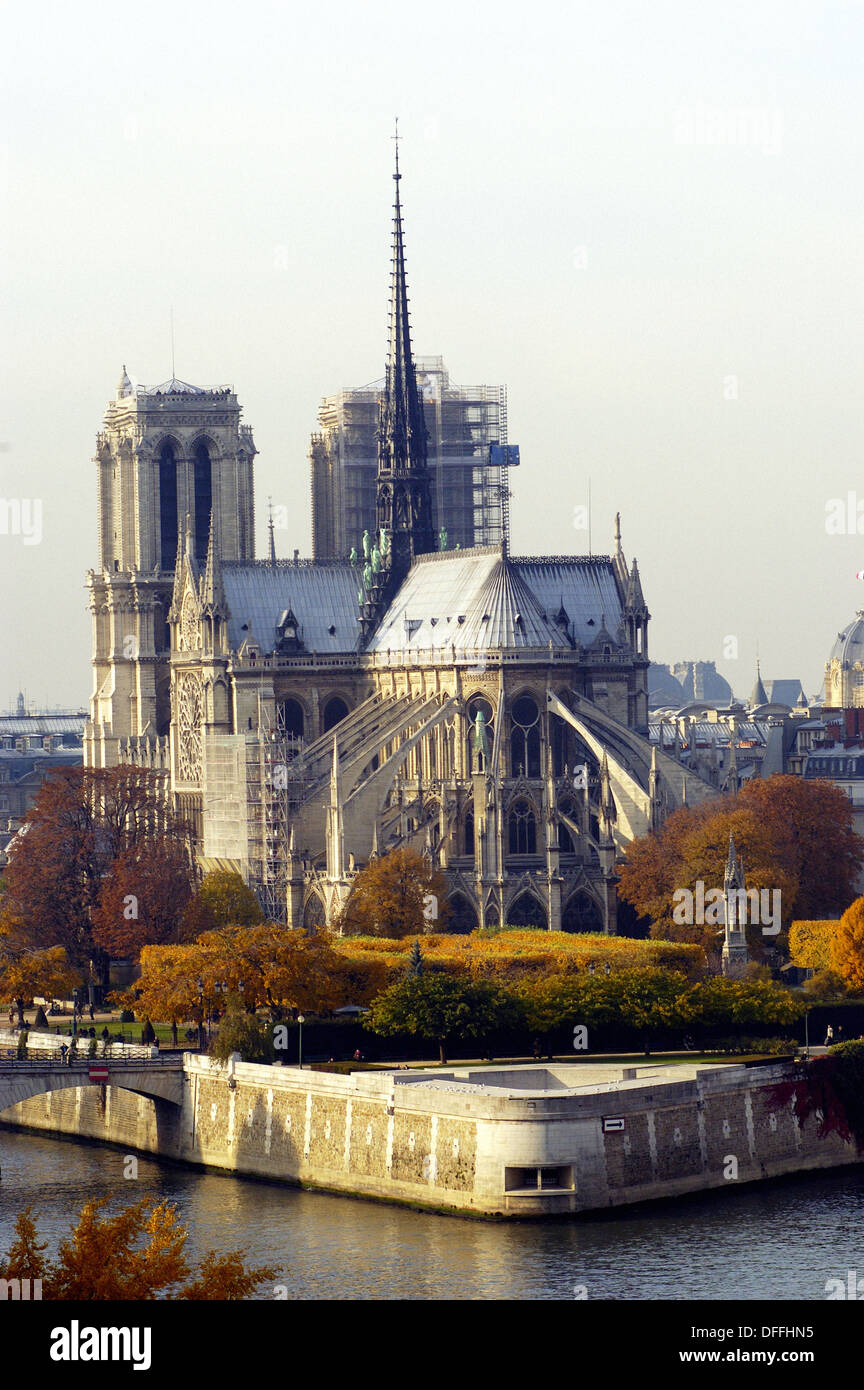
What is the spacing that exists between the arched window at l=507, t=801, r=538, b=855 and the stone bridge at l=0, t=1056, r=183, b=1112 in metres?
36.1

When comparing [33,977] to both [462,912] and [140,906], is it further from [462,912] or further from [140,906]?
[462,912]

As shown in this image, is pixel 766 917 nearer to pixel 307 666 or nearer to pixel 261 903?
pixel 261 903

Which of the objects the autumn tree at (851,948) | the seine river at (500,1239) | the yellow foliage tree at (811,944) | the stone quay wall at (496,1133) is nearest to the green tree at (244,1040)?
the stone quay wall at (496,1133)

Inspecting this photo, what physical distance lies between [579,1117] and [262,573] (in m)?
70.8

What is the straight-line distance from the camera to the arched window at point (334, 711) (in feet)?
519

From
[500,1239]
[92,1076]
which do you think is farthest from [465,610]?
[500,1239]

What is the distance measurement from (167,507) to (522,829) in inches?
1665

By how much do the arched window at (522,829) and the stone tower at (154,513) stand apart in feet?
119

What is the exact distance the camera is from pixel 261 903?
141500 mm

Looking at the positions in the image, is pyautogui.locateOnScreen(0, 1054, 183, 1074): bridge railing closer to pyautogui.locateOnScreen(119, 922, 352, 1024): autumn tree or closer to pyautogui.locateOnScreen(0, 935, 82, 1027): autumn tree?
pyautogui.locateOnScreen(119, 922, 352, 1024): autumn tree

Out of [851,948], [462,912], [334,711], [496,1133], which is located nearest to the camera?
[496,1133]

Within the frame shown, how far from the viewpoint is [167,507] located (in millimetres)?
174375

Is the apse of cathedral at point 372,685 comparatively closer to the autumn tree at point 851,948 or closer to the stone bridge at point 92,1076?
the autumn tree at point 851,948
